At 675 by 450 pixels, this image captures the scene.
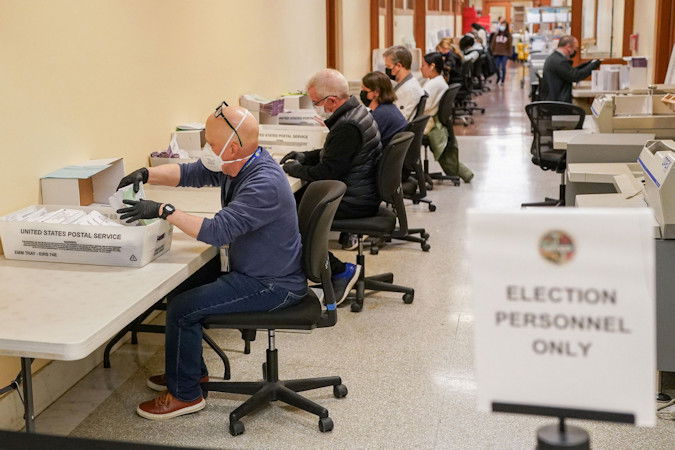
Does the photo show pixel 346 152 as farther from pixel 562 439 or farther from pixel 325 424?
pixel 562 439

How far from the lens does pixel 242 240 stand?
3201 millimetres

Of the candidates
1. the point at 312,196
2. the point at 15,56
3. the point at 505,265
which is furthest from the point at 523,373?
the point at 15,56

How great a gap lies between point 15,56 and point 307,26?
5212 millimetres

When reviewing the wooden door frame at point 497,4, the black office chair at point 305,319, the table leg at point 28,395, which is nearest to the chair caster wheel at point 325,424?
the black office chair at point 305,319

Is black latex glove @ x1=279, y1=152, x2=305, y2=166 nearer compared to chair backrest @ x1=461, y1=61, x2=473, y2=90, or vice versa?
black latex glove @ x1=279, y1=152, x2=305, y2=166

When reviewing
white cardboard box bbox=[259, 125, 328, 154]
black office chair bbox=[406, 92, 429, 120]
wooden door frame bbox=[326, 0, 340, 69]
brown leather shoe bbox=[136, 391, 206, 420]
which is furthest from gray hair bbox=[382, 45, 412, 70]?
brown leather shoe bbox=[136, 391, 206, 420]

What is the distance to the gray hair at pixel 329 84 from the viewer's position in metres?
4.67

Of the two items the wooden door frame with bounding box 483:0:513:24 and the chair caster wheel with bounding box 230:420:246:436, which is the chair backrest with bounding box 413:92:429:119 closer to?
the chair caster wheel with bounding box 230:420:246:436

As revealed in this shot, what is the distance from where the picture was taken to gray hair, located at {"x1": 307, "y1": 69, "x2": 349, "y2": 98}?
4672mm

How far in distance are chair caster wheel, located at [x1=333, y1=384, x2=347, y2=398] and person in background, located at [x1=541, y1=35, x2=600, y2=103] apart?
664 cm

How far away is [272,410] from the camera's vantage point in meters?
3.48

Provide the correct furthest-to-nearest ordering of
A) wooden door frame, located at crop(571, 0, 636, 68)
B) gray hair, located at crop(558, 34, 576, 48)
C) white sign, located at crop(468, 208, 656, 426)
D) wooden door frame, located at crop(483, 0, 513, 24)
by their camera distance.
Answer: wooden door frame, located at crop(483, 0, 513, 24) < wooden door frame, located at crop(571, 0, 636, 68) < gray hair, located at crop(558, 34, 576, 48) < white sign, located at crop(468, 208, 656, 426)

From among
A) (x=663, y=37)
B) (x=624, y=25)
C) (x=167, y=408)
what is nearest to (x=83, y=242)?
(x=167, y=408)

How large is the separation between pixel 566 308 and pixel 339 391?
2455 mm
